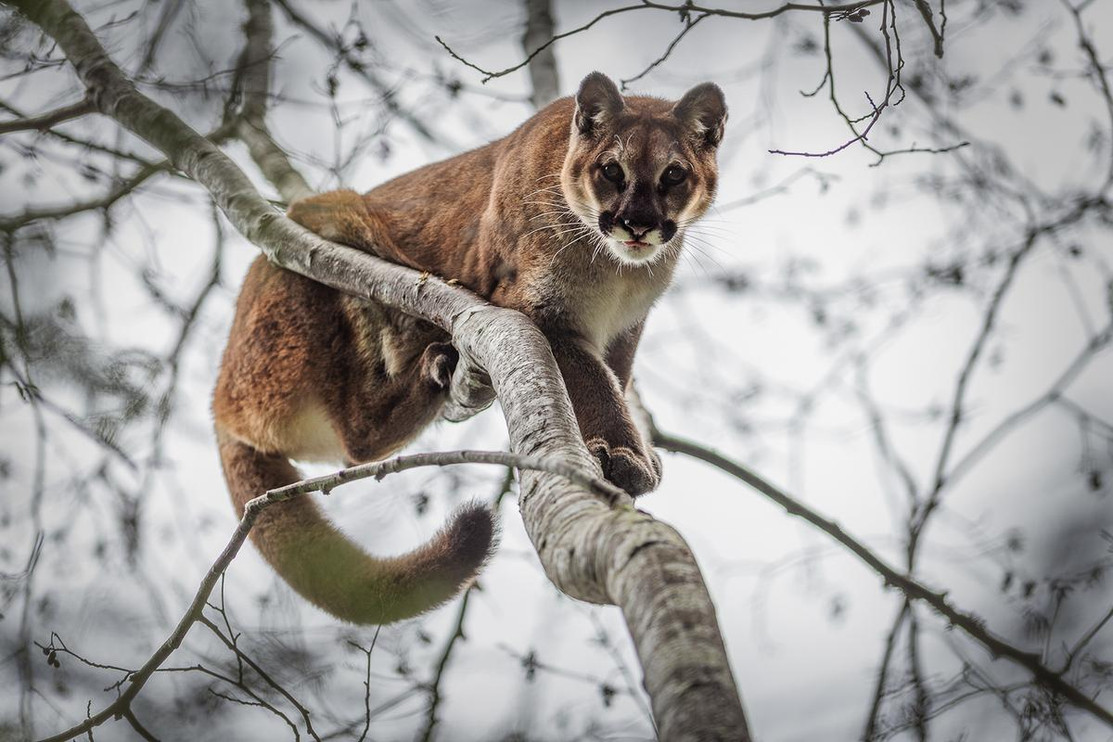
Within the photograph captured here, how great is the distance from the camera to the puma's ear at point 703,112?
172 inches

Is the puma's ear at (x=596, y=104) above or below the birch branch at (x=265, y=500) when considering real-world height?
above

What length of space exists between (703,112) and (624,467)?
1827 mm

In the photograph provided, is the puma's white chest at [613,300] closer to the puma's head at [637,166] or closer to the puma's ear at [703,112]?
the puma's head at [637,166]

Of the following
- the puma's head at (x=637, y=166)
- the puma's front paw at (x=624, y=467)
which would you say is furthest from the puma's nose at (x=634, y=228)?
the puma's front paw at (x=624, y=467)

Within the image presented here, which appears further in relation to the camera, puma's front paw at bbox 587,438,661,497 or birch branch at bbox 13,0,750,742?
puma's front paw at bbox 587,438,661,497

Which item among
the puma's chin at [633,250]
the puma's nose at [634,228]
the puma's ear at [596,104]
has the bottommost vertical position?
the puma's nose at [634,228]

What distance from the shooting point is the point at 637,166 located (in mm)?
4047

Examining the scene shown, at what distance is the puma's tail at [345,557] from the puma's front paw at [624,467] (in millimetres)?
576

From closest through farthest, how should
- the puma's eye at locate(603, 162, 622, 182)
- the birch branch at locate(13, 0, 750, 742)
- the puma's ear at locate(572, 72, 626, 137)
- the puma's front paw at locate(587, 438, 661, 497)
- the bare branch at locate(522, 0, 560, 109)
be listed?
the birch branch at locate(13, 0, 750, 742) < the puma's front paw at locate(587, 438, 661, 497) < the puma's eye at locate(603, 162, 622, 182) < the puma's ear at locate(572, 72, 626, 137) < the bare branch at locate(522, 0, 560, 109)

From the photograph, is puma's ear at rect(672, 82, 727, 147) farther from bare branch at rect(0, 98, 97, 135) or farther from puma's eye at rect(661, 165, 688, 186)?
bare branch at rect(0, 98, 97, 135)

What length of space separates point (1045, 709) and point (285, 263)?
340cm

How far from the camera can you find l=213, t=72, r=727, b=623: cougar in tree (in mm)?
3930

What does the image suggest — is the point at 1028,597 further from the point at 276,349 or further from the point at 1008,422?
the point at 276,349

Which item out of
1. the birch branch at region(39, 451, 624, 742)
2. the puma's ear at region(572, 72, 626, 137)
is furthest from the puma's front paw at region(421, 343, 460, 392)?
the birch branch at region(39, 451, 624, 742)
